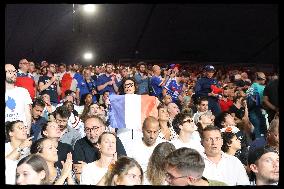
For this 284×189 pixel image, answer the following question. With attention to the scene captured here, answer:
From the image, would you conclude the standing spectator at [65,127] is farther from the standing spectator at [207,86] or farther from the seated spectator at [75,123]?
the standing spectator at [207,86]

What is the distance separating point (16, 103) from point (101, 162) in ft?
6.48

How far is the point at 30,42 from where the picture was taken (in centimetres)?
1373

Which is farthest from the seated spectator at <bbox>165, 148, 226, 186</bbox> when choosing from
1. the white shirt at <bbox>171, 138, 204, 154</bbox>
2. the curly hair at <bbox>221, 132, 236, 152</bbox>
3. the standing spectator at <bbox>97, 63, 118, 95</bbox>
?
the standing spectator at <bbox>97, 63, 118, 95</bbox>

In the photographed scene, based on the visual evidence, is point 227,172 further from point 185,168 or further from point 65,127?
point 65,127

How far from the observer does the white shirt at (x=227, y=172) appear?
6081mm

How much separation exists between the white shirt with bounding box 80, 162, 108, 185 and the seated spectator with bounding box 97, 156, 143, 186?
19.2 inches

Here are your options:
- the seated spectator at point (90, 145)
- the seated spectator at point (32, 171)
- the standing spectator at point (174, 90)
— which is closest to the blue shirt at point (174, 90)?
the standing spectator at point (174, 90)

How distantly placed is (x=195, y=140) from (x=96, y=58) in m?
8.85

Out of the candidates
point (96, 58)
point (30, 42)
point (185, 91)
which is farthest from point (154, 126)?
point (96, 58)

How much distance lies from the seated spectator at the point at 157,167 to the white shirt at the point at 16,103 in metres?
Answer: 2.30

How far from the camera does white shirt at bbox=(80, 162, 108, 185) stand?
18.8 feet

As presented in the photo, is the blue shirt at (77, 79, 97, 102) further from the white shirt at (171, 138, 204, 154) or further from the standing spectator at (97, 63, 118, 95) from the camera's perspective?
the white shirt at (171, 138, 204, 154)

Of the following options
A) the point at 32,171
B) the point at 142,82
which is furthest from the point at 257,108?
the point at 32,171
